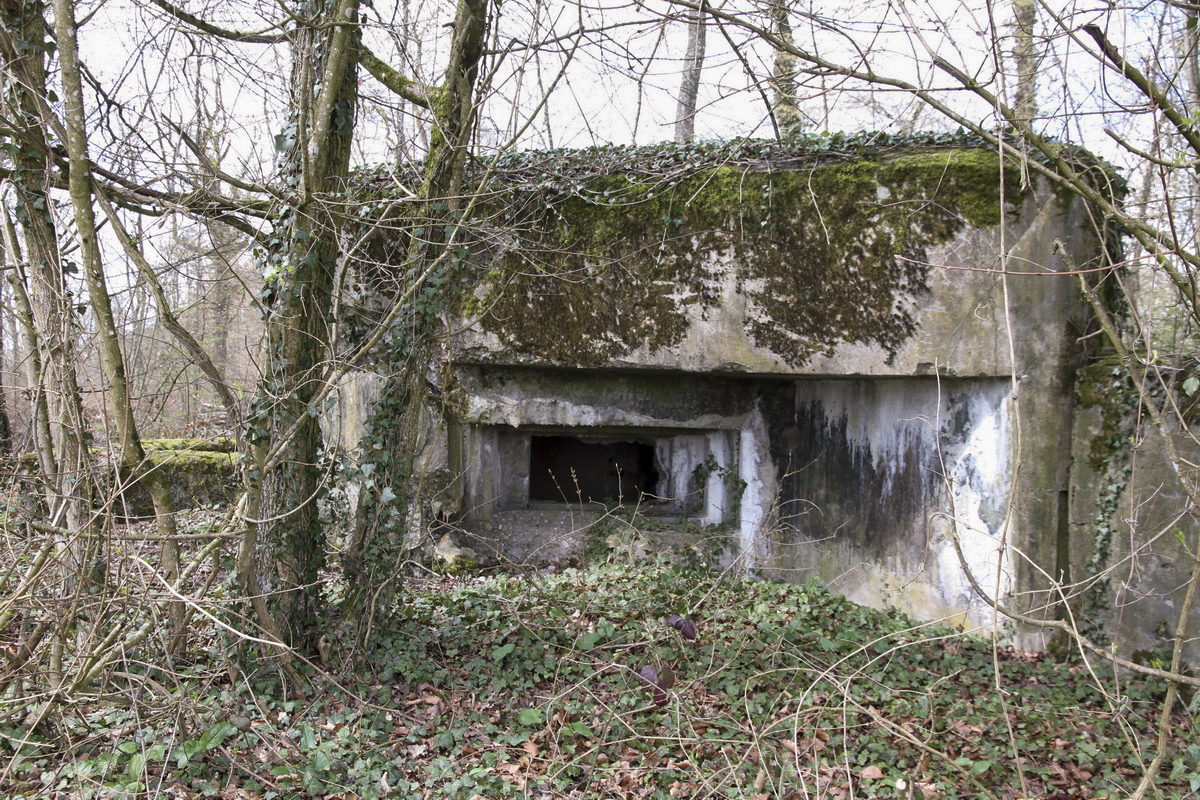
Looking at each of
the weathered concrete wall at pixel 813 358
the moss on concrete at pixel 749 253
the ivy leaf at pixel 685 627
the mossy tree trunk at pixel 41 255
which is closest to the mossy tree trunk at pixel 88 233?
the mossy tree trunk at pixel 41 255

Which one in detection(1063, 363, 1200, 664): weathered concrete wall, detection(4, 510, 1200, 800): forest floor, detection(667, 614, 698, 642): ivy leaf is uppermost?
detection(1063, 363, 1200, 664): weathered concrete wall

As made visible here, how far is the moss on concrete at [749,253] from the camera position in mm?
4445

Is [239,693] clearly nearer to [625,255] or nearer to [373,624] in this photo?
[373,624]

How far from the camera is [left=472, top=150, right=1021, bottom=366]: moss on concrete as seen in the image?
14.6 feet

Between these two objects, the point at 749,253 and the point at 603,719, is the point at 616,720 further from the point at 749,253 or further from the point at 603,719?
the point at 749,253

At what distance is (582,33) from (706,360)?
215 centimetres

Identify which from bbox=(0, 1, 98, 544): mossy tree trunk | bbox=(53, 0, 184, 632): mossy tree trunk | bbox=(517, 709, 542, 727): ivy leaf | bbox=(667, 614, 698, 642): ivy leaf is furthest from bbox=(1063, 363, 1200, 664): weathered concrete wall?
bbox=(0, 1, 98, 544): mossy tree trunk

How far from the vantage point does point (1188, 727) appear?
11.1 feet

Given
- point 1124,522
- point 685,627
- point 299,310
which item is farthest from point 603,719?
point 1124,522

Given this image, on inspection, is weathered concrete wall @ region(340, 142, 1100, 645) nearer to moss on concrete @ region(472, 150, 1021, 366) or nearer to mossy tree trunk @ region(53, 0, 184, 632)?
moss on concrete @ region(472, 150, 1021, 366)

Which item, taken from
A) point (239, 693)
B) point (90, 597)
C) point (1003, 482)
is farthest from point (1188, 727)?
point (90, 597)

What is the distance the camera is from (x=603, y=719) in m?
3.36

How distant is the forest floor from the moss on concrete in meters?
1.77

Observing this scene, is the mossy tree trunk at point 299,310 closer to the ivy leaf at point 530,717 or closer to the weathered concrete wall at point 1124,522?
the ivy leaf at point 530,717
